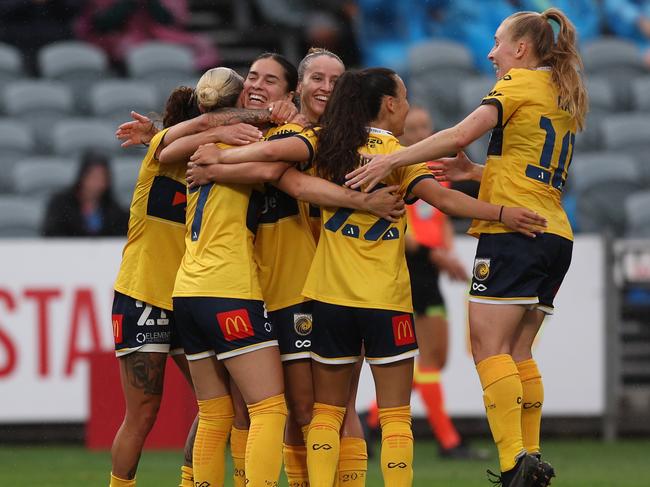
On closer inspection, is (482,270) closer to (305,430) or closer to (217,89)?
(305,430)

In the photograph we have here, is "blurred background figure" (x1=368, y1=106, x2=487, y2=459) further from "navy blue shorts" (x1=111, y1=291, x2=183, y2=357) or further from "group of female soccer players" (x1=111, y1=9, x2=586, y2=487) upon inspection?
"navy blue shorts" (x1=111, y1=291, x2=183, y2=357)

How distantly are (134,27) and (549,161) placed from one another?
8.90 meters

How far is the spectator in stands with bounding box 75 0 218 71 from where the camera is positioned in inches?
533

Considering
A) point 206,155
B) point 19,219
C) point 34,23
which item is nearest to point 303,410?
point 206,155

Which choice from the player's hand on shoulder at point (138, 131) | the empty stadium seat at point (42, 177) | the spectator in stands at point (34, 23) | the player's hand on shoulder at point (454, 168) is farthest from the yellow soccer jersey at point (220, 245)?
the spectator in stands at point (34, 23)

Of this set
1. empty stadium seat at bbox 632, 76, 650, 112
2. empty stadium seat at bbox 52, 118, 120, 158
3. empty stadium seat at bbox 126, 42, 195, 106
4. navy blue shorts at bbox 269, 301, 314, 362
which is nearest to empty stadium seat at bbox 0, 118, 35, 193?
empty stadium seat at bbox 52, 118, 120, 158

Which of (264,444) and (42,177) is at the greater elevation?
(42,177)

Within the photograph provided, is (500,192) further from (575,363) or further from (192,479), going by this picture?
(575,363)

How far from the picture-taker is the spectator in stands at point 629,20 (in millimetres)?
14273

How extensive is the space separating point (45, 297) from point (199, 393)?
13.2 ft

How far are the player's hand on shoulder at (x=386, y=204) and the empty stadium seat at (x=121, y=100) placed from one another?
25.2 feet

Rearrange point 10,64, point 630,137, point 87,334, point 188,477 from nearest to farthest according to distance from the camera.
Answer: point 188,477, point 87,334, point 630,137, point 10,64

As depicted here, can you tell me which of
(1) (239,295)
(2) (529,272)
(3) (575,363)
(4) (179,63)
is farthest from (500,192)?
(4) (179,63)

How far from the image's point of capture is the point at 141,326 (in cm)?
573
